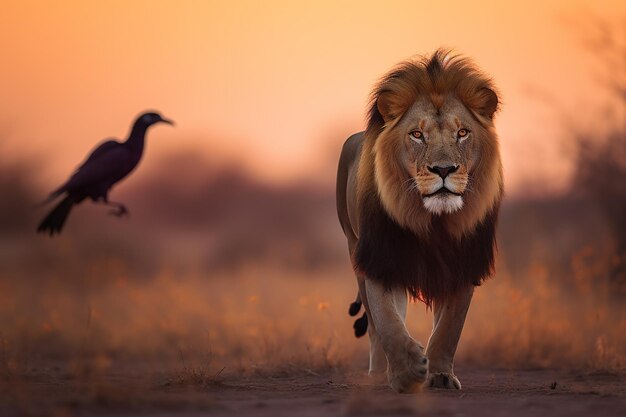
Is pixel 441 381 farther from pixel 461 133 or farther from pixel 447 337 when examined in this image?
pixel 461 133

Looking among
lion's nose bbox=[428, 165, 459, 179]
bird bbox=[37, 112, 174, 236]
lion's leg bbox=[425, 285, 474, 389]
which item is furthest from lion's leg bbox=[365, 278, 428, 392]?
bird bbox=[37, 112, 174, 236]

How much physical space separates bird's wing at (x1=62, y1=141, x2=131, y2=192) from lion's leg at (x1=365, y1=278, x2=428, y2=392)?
8.26 ft

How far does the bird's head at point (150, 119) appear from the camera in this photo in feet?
26.7

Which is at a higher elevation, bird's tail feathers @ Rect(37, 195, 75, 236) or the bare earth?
bird's tail feathers @ Rect(37, 195, 75, 236)

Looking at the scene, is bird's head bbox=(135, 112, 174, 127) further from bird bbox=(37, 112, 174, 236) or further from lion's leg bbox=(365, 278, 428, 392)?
lion's leg bbox=(365, 278, 428, 392)

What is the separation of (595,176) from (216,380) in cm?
734

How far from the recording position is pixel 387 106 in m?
6.02

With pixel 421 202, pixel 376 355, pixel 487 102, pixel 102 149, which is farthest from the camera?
pixel 102 149

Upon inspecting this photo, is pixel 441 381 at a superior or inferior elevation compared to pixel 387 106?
inferior

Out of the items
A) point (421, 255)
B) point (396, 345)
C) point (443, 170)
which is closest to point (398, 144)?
point (443, 170)

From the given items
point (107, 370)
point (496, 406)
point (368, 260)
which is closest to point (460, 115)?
point (368, 260)

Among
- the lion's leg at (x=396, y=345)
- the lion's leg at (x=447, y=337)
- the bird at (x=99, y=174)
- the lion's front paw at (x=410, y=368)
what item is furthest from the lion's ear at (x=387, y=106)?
the bird at (x=99, y=174)

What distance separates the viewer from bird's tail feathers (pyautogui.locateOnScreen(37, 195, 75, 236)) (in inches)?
304

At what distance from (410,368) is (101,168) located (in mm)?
3169
